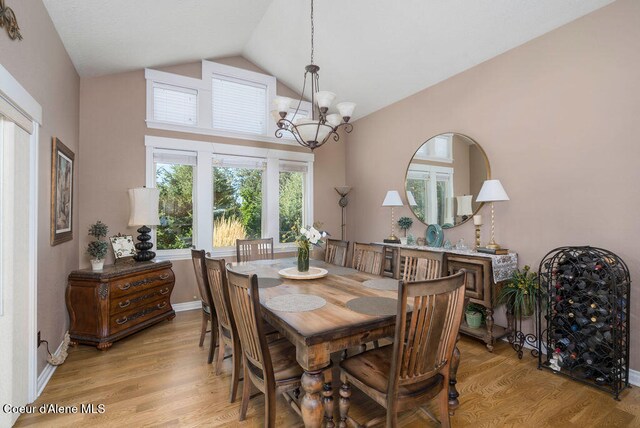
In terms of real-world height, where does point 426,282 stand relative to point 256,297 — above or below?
above

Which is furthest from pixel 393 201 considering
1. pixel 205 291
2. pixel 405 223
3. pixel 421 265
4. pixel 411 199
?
pixel 205 291

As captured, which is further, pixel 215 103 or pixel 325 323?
pixel 215 103

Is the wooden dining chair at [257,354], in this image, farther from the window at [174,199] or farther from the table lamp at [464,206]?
the window at [174,199]

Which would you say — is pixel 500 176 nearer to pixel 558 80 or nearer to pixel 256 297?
pixel 558 80

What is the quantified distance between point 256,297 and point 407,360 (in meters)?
0.79

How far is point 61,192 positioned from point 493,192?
412 cm

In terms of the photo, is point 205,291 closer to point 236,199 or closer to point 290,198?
point 236,199

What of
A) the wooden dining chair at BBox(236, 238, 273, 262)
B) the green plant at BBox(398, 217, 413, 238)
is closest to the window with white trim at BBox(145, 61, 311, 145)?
the wooden dining chair at BBox(236, 238, 273, 262)

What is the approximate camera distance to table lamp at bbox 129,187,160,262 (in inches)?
143

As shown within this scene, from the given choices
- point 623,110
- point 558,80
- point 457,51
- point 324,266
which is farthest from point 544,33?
point 324,266

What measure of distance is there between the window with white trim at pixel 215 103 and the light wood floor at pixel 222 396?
2.89 metres

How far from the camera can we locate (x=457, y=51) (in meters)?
3.43

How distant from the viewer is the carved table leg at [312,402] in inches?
60.1

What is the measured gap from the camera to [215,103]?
15.0 ft
